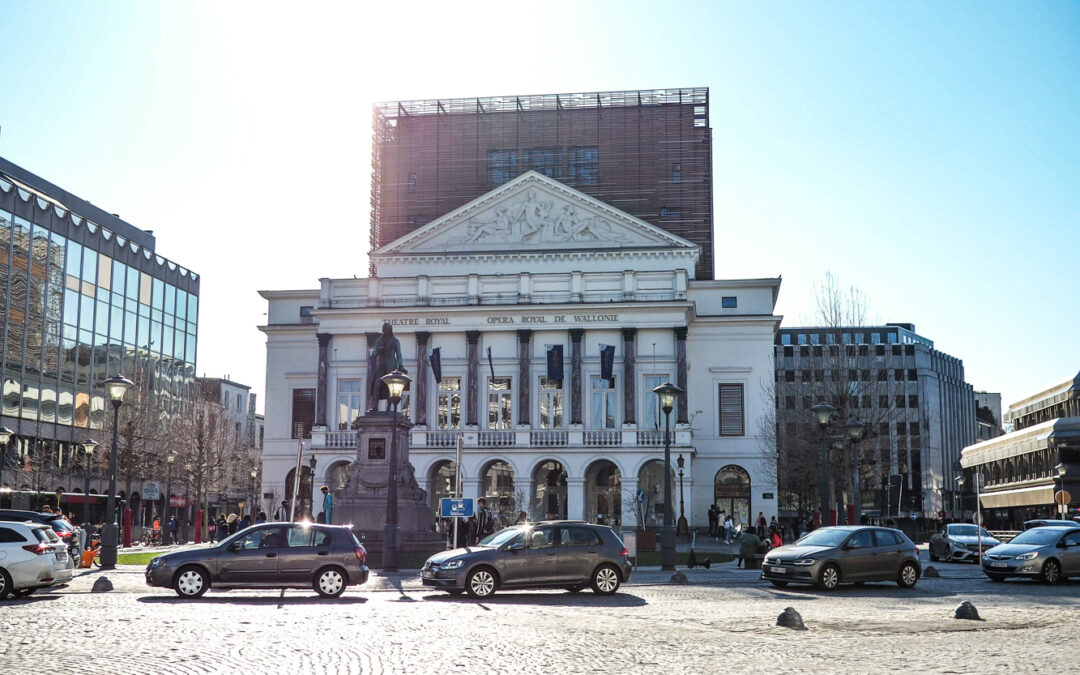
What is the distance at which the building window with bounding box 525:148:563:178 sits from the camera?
268 ft

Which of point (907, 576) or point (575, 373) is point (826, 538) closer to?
point (907, 576)

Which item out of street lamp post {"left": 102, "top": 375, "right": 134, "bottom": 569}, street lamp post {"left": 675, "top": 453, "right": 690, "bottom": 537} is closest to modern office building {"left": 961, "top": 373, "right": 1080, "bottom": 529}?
street lamp post {"left": 675, "top": 453, "right": 690, "bottom": 537}

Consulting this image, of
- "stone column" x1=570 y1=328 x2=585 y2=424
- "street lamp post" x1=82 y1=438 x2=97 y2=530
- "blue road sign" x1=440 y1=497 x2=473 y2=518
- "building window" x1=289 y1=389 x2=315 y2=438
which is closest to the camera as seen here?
"blue road sign" x1=440 y1=497 x2=473 y2=518

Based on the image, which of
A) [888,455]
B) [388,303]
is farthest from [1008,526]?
[388,303]

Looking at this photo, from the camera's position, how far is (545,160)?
270 feet

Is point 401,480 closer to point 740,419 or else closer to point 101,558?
point 101,558

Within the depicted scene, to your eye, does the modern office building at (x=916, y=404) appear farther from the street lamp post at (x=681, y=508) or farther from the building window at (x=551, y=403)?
the building window at (x=551, y=403)

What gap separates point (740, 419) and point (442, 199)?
91.1ft

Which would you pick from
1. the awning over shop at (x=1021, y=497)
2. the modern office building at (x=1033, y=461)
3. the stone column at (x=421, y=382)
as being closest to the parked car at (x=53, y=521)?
the stone column at (x=421, y=382)

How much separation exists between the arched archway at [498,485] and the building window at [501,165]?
2456cm

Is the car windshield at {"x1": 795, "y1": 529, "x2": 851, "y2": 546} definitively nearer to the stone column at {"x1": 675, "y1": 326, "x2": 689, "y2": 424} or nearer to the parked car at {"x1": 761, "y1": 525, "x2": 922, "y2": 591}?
the parked car at {"x1": 761, "y1": 525, "x2": 922, "y2": 591}

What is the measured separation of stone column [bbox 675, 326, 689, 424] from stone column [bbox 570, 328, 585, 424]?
5.55 metres

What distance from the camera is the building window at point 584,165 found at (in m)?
80.8

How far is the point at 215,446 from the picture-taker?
72.3 meters
